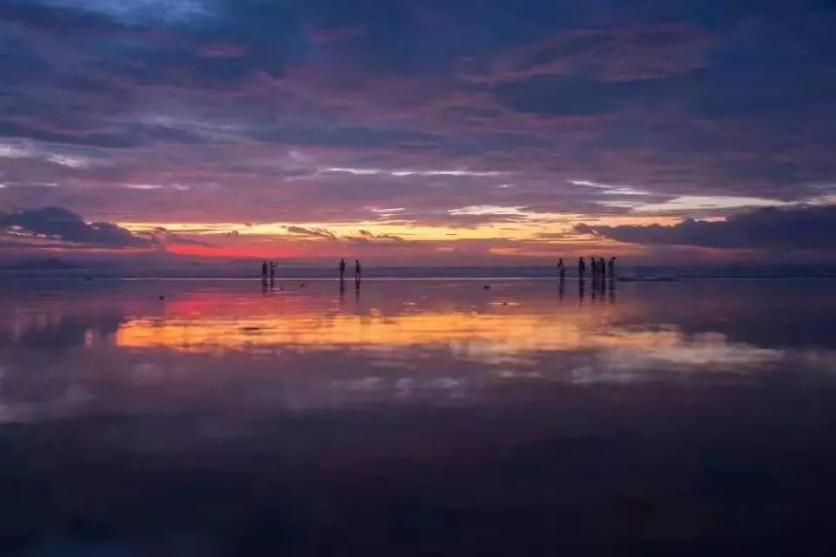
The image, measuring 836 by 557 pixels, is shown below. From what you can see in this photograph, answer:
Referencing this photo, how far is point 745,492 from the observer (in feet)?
24.6

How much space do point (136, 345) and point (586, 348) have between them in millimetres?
9951

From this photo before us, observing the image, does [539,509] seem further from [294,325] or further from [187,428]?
[294,325]

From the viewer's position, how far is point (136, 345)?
1894cm

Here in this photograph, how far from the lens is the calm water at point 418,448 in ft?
21.5

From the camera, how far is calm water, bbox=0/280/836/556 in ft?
21.5

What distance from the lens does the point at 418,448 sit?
359 inches

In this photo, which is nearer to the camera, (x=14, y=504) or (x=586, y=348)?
(x=14, y=504)

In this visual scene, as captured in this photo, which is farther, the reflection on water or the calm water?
the reflection on water

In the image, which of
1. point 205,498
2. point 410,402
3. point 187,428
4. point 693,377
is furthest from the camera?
point 693,377

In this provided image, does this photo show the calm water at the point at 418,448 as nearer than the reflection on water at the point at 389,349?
Yes

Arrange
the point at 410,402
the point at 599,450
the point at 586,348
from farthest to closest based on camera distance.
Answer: the point at 586,348 → the point at 410,402 → the point at 599,450

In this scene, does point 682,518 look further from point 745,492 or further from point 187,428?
point 187,428

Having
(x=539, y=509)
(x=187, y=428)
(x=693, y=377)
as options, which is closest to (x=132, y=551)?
(x=539, y=509)

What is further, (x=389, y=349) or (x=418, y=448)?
(x=389, y=349)
